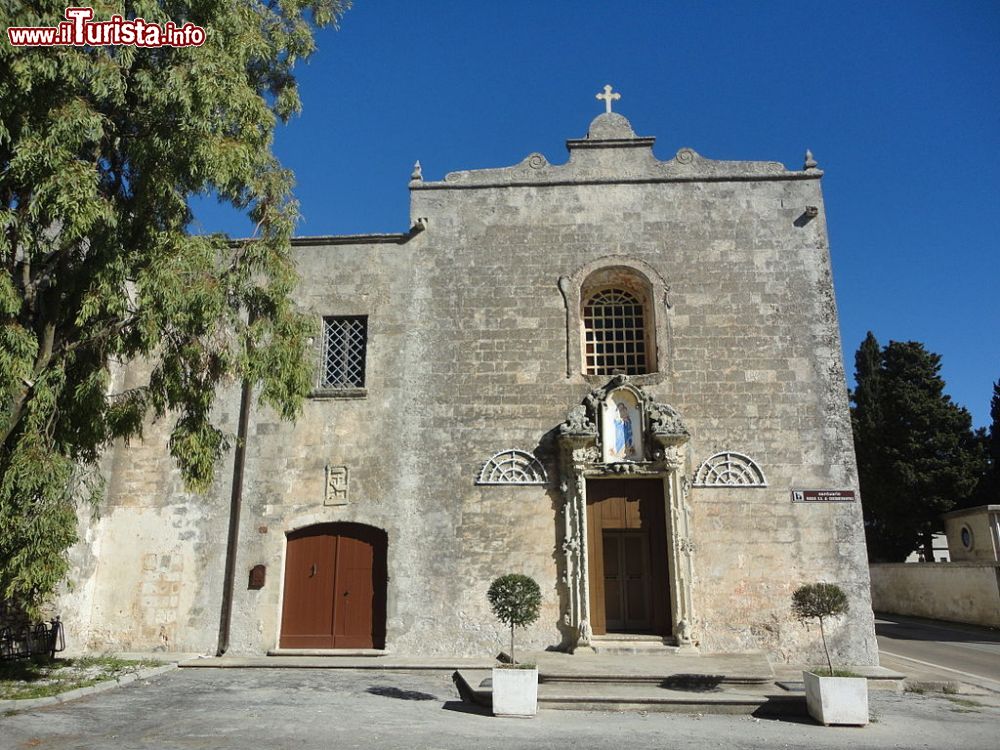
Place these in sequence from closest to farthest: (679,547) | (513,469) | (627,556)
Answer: (679,547) < (627,556) < (513,469)

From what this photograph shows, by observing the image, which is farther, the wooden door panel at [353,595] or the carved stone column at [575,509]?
the wooden door panel at [353,595]

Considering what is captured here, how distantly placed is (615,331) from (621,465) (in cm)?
262

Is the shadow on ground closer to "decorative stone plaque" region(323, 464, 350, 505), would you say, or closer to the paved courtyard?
the paved courtyard

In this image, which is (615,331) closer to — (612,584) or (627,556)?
(627,556)

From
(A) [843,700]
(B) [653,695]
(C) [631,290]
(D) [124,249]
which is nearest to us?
(A) [843,700]

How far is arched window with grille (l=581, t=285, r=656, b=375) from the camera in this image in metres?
12.7

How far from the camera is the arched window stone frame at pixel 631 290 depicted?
1216cm

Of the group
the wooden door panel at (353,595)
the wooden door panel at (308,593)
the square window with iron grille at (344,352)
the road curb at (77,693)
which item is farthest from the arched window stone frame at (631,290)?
the road curb at (77,693)

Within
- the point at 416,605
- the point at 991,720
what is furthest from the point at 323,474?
the point at 991,720

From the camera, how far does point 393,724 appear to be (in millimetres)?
7207

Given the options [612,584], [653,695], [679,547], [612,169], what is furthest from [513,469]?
[612,169]

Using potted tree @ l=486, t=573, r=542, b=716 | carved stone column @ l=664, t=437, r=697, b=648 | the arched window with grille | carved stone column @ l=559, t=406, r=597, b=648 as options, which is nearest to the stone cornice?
the arched window with grille

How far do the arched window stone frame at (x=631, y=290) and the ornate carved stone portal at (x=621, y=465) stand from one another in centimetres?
60

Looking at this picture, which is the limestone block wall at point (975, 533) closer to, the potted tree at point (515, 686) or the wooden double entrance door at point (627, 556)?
the wooden double entrance door at point (627, 556)
